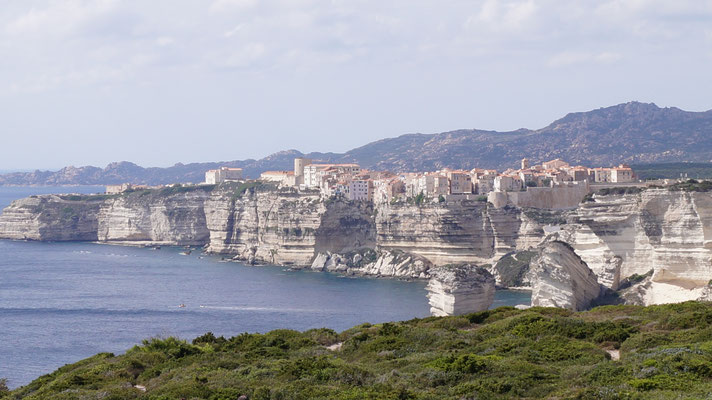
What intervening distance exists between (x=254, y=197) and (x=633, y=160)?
93.1 metres

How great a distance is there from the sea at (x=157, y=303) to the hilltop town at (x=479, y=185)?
396 inches

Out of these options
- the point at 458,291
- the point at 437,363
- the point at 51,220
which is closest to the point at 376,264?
the point at 458,291

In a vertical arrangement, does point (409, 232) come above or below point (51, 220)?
below

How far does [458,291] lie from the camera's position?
147 feet

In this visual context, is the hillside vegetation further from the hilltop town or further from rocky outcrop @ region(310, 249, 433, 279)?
the hilltop town

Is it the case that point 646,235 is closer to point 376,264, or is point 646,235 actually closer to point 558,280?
point 558,280

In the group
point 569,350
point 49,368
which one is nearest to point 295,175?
point 49,368

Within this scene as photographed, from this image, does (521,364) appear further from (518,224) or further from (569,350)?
(518,224)

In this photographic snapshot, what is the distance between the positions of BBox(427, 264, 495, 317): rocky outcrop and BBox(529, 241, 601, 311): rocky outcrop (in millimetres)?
3395

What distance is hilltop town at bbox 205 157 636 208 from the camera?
242 feet

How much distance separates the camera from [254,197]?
95.1 meters

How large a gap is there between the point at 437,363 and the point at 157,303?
42.9 metres

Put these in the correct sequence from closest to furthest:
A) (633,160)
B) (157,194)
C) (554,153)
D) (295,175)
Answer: (295,175) → (157,194) → (633,160) → (554,153)

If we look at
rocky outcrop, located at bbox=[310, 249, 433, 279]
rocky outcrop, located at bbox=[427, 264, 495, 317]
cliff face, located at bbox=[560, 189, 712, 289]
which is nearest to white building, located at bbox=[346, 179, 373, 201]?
rocky outcrop, located at bbox=[310, 249, 433, 279]
